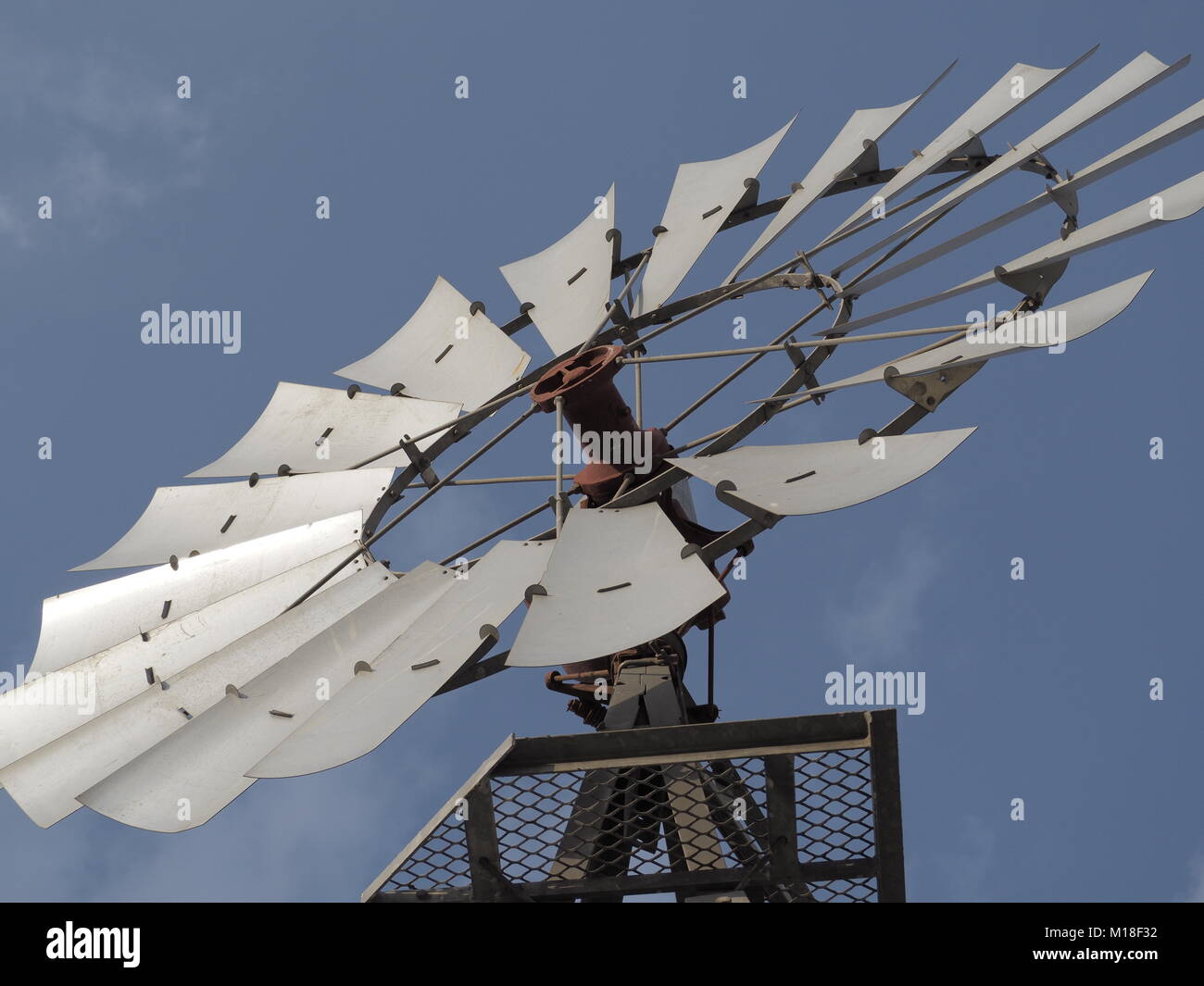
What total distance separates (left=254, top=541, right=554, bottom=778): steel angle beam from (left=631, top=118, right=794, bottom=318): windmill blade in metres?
3.03

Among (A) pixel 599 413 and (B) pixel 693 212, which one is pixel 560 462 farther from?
(B) pixel 693 212

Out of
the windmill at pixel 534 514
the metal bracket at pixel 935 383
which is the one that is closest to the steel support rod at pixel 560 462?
the windmill at pixel 534 514

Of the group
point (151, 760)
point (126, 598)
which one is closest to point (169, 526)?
point (126, 598)

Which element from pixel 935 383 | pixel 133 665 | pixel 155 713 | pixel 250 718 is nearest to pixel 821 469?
pixel 935 383

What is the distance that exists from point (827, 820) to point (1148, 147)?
529 cm

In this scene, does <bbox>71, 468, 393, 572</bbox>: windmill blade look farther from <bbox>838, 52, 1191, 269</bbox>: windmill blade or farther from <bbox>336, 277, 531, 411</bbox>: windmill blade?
<bbox>838, 52, 1191, 269</bbox>: windmill blade

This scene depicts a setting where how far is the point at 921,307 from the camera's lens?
1149 cm

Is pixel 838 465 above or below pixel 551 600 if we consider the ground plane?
above

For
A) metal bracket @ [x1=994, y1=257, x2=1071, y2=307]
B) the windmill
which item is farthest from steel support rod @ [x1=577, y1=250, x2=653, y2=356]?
metal bracket @ [x1=994, y1=257, x2=1071, y2=307]

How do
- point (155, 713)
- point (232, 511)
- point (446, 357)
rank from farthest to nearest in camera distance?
point (446, 357) < point (232, 511) < point (155, 713)

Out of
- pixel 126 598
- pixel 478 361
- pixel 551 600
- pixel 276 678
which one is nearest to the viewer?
pixel 551 600

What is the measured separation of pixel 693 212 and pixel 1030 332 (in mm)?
4590

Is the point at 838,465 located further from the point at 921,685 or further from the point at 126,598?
the point at 126,598

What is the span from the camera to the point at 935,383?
1001cm
